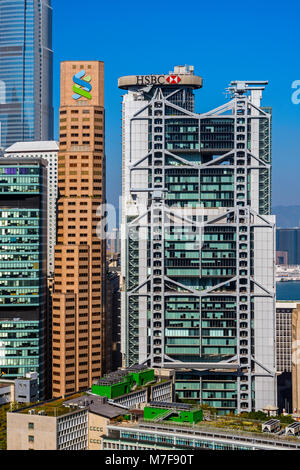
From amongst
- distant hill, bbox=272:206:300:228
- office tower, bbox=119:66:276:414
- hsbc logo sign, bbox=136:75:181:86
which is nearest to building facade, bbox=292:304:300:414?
office tower, bbox=119:66:276:414

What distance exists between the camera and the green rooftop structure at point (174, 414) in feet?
169

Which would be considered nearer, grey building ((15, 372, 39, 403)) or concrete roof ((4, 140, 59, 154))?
grey building ((15, 372, 39, 403))

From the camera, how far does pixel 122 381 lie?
6322 cm

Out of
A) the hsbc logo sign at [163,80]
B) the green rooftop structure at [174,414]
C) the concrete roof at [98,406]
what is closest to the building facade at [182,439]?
the green rooftop structure at [174,414]

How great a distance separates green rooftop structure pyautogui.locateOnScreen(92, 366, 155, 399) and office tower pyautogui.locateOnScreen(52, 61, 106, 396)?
18058 mm

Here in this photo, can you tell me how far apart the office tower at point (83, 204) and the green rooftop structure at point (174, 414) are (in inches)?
1347

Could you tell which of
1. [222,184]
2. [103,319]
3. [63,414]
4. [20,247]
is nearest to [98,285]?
[103,319]

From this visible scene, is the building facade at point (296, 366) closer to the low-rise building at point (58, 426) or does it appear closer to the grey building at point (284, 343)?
the grey building at point (284, 343)

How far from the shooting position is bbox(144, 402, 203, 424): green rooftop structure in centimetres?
5138

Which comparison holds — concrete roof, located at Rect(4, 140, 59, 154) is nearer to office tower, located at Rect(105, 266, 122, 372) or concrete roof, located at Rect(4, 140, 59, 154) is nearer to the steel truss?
office tower, located at Rect(105, 266, 122, 372)

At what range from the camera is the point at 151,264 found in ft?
258

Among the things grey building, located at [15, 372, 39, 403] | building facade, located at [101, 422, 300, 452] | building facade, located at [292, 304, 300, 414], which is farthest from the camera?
building facade, located at [292, 304, 300, 414]

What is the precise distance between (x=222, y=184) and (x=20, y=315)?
26.2 metres
